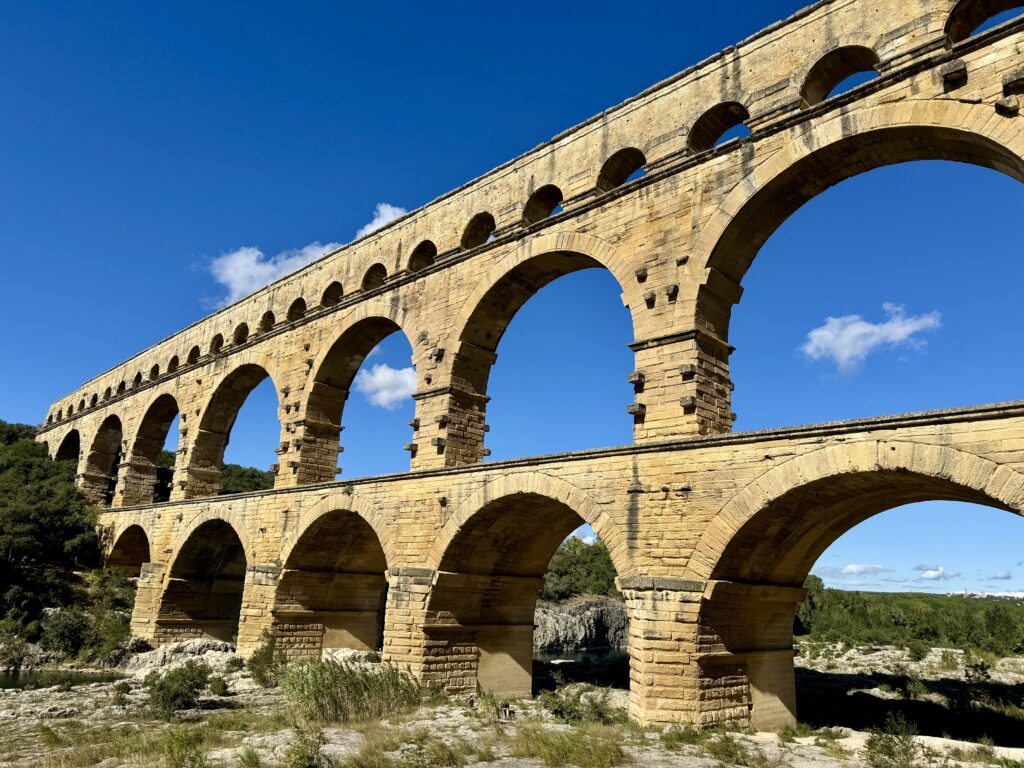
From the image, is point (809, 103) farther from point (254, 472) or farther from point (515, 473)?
point (254, 472)

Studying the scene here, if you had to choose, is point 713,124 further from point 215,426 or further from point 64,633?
point 64,633

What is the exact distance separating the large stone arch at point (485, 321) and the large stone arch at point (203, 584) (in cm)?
826

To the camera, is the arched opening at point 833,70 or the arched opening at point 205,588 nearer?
the arched opening at point 833,70

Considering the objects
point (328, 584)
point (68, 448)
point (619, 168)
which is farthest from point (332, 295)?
point (68, 448)

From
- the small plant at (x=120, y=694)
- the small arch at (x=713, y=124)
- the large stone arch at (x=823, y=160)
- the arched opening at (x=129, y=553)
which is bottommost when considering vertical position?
the small plant at (x=120, y=694)

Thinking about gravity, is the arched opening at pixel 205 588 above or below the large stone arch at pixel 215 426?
below

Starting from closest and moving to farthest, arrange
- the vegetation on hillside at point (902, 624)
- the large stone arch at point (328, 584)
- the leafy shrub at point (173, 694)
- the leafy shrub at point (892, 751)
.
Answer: the leafy shrub at point (892, 751)
the leafy shrub at point (173, 694)
the large stone arch at point (328, 584)
the vegetation on hillside at point (902, 624)

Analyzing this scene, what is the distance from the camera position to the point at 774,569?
10117 millimetres

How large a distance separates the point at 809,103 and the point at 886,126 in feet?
5.14

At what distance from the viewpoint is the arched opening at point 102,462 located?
28797 mm

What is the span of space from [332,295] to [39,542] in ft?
43.0

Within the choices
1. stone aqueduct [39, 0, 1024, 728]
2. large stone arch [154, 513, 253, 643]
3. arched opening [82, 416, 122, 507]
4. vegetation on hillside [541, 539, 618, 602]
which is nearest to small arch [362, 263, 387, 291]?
stone aqueduct [39, 0, 1024, 728]

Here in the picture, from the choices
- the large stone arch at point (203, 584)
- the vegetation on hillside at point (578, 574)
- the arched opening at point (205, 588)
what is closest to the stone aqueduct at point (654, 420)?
the large stone arch at point (203, 584)

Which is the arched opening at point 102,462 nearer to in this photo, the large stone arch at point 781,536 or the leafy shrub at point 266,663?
the leafy shrub at point 266,663
